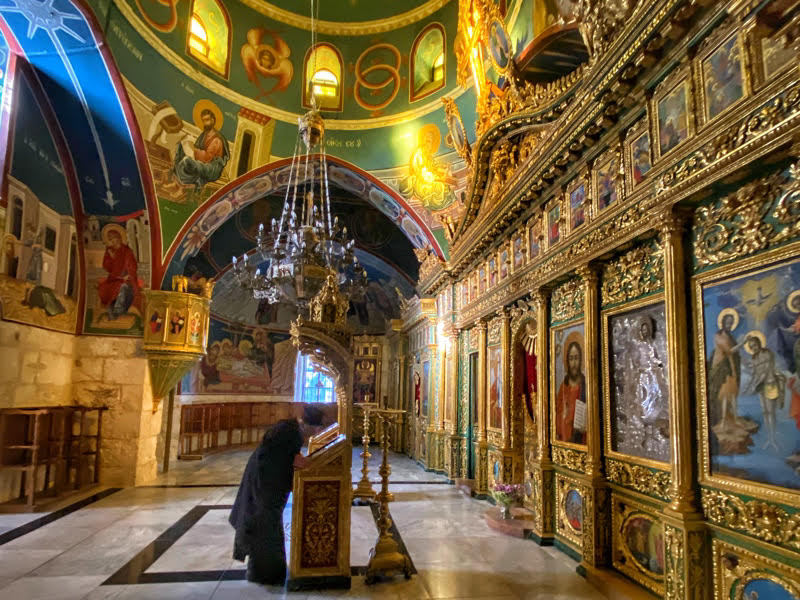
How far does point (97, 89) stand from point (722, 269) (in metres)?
9.74

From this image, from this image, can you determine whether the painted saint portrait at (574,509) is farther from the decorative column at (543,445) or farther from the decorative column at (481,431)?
the decorative column at (481,431)

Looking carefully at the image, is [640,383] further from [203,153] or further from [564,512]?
[203,153]

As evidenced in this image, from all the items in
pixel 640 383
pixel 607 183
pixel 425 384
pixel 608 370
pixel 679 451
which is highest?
pixel 607 183

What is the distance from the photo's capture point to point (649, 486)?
13.3ft

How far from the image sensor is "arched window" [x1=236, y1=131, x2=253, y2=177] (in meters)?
11.3

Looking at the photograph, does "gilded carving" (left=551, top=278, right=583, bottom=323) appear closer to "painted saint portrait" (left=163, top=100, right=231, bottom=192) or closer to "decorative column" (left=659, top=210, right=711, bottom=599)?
"decorative column" (left=659, top=210, right=711, bottom=599)

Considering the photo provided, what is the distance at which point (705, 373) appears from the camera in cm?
345

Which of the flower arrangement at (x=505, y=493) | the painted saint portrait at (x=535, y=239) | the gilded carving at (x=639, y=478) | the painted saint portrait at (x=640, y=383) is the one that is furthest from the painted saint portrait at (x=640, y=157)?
the flower arrangement at (x=505, y=493)

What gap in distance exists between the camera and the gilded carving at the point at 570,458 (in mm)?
5094

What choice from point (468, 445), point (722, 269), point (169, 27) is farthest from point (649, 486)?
point (169, 27)

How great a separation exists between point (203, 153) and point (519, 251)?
7.44 m

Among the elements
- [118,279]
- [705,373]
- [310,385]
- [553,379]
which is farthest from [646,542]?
[310,385]

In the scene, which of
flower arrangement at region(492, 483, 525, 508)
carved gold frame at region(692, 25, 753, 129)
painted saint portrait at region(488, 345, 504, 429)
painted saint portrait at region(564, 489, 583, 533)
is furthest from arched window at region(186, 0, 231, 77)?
painted saint portrait at region(564, 489, 583, 533)

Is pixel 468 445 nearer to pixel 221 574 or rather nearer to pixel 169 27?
pixel 221 574
